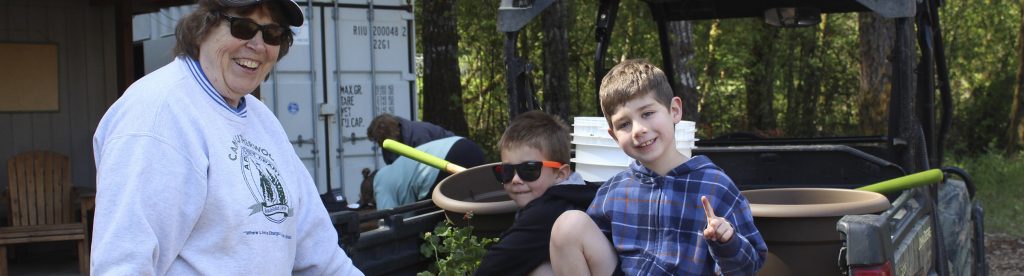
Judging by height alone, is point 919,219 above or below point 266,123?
below

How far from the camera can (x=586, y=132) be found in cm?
499

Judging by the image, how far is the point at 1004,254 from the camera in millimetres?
9875

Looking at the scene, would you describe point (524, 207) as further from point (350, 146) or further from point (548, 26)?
point (548, 26)

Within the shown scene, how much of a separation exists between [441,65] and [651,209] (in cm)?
1111

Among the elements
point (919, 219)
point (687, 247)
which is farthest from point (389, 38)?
point (687, 247)

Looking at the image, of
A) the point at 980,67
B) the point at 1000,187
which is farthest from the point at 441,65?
the point at 980,67

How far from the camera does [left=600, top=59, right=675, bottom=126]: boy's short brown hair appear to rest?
3.25 metres

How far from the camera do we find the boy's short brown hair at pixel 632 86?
10.7 feet

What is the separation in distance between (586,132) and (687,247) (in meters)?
1.87

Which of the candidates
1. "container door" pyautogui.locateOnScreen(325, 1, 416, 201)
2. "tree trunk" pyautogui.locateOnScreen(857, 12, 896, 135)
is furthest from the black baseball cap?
"tree trunk" pyautogui.locateOnScreen(857, 12, 896, 135)

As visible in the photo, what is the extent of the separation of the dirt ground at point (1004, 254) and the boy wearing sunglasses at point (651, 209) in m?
6.74

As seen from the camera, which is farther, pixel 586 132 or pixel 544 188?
pixel 586 132

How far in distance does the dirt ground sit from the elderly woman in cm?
783

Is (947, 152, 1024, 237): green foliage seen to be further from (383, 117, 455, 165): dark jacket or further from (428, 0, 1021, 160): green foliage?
(383, 117, 455, 165): dark jacket
